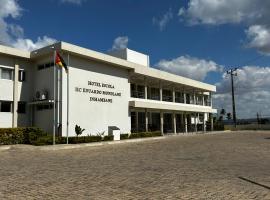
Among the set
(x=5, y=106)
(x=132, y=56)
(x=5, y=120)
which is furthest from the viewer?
(x=132, y=56)

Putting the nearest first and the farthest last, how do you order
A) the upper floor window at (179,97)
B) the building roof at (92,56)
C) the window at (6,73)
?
the building roof at (92,56) < the window at (6,73) < the upper floor window at (179,97)

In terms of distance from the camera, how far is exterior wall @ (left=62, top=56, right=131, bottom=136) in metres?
26.2

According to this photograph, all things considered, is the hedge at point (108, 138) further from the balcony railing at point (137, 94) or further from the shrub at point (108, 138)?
the balcony railing at point (137, 94)

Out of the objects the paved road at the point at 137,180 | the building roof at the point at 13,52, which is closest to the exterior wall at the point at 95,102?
the building roof at the point at 13,52

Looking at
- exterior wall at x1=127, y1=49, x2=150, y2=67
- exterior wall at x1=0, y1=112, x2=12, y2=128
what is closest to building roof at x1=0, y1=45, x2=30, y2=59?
exterior wall at x1=0, y1=112, x2=12, y2=128

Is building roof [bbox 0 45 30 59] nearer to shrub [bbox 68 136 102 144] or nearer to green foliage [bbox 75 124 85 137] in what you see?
green foliage [bbox 75 124 85 137]

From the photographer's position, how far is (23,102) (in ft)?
88.1

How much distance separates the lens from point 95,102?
28062mm

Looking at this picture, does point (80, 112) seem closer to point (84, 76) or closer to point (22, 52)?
point (84, 76)

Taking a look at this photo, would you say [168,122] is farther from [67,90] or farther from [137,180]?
[137,180]

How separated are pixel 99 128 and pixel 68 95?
14.4ft

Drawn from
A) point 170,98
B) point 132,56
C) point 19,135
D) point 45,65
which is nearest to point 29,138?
point 19,135

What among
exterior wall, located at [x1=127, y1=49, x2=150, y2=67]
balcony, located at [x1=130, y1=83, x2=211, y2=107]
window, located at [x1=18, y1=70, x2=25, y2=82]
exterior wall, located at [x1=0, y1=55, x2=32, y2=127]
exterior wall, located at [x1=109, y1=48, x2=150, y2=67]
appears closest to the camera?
exterior wall, located at [x1=0, y1=55, x2=32, y2=127]

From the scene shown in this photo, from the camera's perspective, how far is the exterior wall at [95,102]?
1031 inches
